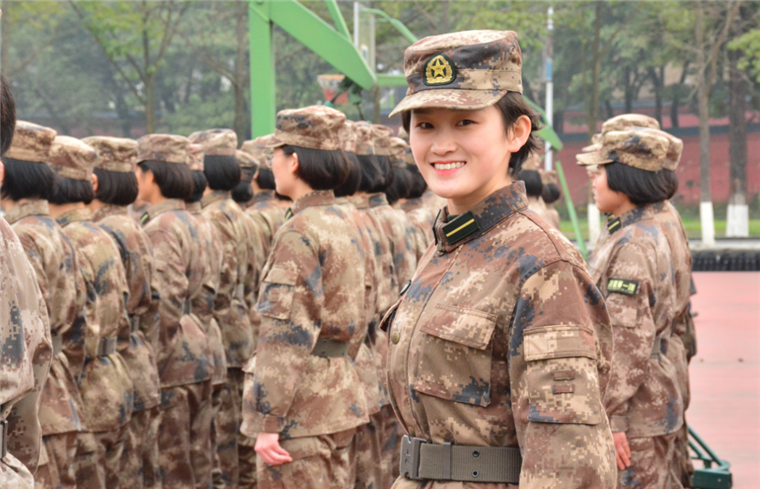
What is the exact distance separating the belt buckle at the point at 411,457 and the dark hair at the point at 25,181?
253 centimetres

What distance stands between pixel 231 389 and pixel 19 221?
3.06m

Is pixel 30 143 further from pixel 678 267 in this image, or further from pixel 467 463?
pixel 678 267

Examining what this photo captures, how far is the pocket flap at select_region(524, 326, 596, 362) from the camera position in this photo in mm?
1937

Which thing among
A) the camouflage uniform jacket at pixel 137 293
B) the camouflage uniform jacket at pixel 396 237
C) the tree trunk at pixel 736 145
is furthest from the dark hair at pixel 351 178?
the tree trunk at pixel 736 145

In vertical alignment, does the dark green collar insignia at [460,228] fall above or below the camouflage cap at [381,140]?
below

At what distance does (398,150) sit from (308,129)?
146 inches

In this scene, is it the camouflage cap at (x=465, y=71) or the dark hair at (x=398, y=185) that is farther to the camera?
the dark hair at (x=398, y=185)

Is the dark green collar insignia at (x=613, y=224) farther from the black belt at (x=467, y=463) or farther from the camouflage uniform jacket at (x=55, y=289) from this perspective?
the black belt at (x=467, y=463)

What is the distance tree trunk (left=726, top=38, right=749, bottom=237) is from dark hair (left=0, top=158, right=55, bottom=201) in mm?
25909

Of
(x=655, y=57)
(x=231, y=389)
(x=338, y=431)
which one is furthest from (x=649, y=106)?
(x=338, y=431)

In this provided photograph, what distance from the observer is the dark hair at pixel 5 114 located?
2.41 m

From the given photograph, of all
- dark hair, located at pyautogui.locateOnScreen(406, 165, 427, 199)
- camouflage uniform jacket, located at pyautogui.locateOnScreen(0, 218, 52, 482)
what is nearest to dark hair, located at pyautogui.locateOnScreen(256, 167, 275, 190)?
dark hair, located at pyautogui.locateOnScreen(406, 165, 427, 199)

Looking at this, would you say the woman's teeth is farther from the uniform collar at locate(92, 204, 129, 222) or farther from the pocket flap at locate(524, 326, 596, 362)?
the uniform collar at locate(92, 204, 129, 222)

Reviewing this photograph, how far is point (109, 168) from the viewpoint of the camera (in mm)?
5332
